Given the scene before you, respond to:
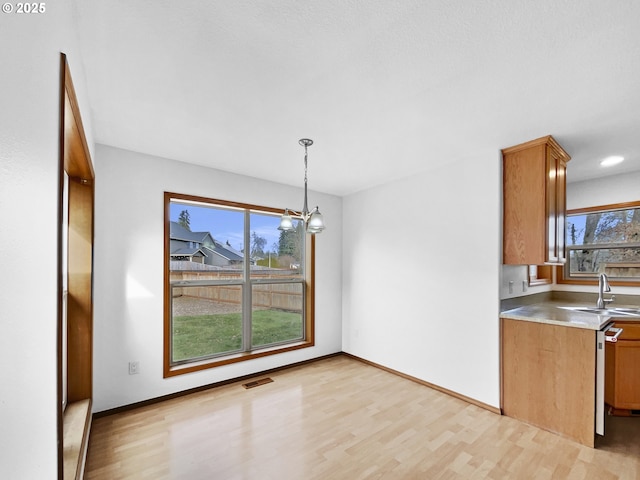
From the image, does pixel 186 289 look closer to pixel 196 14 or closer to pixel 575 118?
pixel 196 14

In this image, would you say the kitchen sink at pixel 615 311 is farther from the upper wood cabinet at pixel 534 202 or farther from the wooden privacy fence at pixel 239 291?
the wooden privacy fence at pixel 239 291

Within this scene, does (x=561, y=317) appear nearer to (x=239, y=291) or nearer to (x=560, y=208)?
(x=560, y=208)

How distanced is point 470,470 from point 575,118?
9.06 feet

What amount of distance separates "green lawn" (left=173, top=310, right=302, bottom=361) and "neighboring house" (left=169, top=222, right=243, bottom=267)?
0.67 m

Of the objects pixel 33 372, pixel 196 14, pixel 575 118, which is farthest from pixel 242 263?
pixel 575 118

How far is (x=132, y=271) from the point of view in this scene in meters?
3.17

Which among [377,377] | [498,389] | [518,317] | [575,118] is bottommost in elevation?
[377,377]

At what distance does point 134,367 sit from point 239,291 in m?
1.37

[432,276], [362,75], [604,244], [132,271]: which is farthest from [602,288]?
[132,271]

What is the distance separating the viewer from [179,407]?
3.16 meters

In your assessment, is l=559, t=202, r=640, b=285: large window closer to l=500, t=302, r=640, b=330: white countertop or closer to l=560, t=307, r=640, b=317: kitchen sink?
l=560, t=307, r=640, b=317: kitchen sink

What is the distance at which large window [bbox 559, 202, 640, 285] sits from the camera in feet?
12.2

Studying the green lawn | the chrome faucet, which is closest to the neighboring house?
the green lawn

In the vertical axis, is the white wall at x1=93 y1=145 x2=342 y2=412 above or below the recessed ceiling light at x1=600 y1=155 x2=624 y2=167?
below
